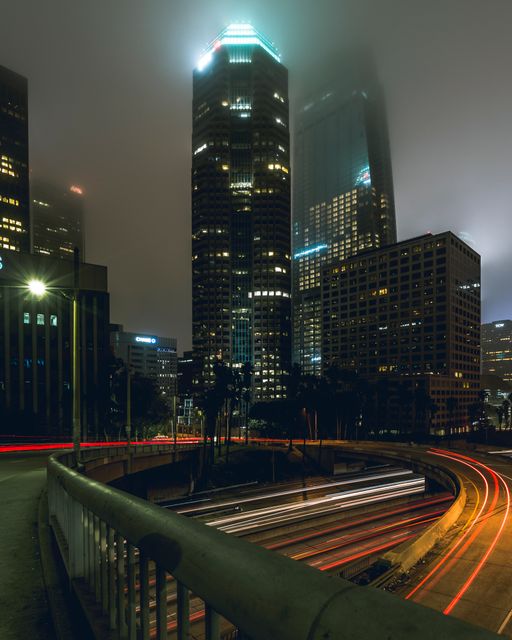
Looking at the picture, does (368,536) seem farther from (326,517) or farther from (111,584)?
(111,584)

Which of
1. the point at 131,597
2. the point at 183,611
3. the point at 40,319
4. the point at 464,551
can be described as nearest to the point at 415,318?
the point at 40,319

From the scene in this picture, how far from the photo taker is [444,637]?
3.59 feet

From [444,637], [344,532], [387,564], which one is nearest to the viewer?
[444,637]

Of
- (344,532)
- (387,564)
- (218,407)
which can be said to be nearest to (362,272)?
(218,407)

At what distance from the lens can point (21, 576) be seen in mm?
5738

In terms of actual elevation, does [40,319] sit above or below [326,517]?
above

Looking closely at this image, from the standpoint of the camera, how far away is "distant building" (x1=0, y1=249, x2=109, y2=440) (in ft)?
255

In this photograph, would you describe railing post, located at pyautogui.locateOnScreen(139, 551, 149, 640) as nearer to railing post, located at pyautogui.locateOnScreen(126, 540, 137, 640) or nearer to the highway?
railing post, located at pyautogui.locateOnScreen(126, 540, 137, 640)

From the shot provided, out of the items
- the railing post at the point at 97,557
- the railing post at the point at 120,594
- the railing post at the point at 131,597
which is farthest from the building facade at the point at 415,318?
the railing post at the point at 131,597

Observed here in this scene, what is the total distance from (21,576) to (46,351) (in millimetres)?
85504

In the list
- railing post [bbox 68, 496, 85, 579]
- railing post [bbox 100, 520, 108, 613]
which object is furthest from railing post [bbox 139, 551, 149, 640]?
railing post [bbox 68, 496, 85, 579]

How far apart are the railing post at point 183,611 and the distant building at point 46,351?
8022 centimetres

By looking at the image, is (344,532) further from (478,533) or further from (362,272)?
(362,272)

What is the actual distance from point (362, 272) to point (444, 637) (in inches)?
7588
